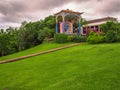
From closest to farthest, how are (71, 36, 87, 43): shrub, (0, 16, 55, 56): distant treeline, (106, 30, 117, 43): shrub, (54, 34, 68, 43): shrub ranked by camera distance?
(106, 30, 117, 43): shrub
(71, 36, 87, 43): shrub
(54, 34, 68, 43): shrub
(0, 16, 55, 56): distant treeline

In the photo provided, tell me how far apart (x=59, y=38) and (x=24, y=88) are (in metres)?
20.0

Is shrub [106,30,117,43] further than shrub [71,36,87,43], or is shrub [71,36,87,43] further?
shrub [71,36,87,43]

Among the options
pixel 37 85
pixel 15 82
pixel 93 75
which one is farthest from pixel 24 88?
pixel 93 75

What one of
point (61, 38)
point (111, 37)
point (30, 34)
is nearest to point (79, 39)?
point (61, 38)

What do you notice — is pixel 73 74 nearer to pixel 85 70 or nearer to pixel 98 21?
pixel 85 70

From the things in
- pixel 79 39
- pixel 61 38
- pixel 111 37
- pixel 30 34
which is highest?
pixel 30 34

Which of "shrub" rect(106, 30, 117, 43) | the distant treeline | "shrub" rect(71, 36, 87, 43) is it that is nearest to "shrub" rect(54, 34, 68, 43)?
"shrub" rect(71, 36, 87, 43)

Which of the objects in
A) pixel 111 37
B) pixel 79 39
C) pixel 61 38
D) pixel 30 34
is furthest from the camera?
pixel 30 34

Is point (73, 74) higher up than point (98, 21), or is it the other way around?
point (98, 21)

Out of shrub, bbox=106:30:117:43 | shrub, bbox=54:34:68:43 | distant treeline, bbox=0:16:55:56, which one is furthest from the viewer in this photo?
distant treeline, bbox=0:16:55:56

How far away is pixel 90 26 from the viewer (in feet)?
154

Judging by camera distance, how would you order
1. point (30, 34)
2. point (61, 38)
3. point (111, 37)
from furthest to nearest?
point (30, 34)
point (61, 38)
point (111, 37)

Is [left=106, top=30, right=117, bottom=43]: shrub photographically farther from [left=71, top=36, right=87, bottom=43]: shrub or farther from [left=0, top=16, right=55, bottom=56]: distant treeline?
[left=0, top=16, right=55, bottom=56]: distant treeline

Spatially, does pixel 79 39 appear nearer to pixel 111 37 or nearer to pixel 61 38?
pixel 61 38
